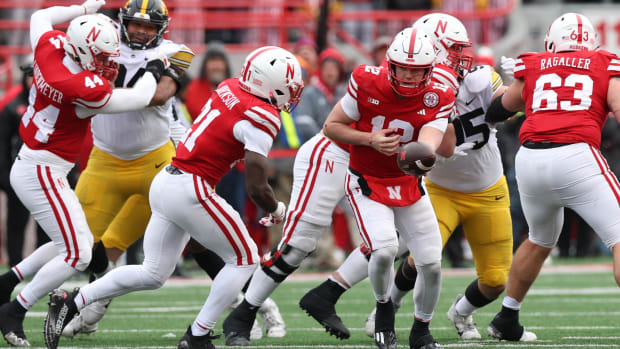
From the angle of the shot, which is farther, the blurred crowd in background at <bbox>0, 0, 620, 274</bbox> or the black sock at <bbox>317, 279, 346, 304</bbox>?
the blurred crowd in background at <bbox>0, 0, 620, 274</bbox>

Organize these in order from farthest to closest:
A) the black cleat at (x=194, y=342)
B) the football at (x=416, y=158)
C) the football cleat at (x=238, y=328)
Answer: the football cleat at (x=238, y=328)
the black cleat at (x=194, y=342)
the football at (x=416, y=158)

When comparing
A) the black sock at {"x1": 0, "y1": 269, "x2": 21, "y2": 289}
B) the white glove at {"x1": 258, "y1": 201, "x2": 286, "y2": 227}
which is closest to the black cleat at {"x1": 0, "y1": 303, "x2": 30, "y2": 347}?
the black sock at {"x1": 0, "y1": 269, "x2": 21, "y2": 289}

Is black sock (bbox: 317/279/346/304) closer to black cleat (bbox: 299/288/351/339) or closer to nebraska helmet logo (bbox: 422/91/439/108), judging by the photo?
black cleat (bbox: 299/288/351/339)

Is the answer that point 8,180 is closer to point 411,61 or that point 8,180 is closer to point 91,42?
point 91,42

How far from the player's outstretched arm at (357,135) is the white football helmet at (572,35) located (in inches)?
44.8

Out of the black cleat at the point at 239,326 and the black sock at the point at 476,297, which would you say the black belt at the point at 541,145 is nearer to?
the black sock at the point at 476,297

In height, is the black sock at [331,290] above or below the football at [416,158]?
below

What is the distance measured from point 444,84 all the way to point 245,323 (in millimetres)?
1865

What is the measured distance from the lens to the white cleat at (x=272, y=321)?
6.50m

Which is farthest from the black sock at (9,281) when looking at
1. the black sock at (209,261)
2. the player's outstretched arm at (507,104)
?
the player's outstretched arm at (507,104)

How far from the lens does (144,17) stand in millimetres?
6250

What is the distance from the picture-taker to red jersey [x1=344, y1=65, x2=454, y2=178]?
17.9ft

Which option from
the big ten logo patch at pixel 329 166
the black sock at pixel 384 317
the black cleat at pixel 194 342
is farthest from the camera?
the big ten logo patch at pixel 329 166

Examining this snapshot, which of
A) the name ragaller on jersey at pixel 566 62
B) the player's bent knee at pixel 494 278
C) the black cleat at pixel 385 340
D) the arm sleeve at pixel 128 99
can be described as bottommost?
the player's bent knee at pixel 494 278
